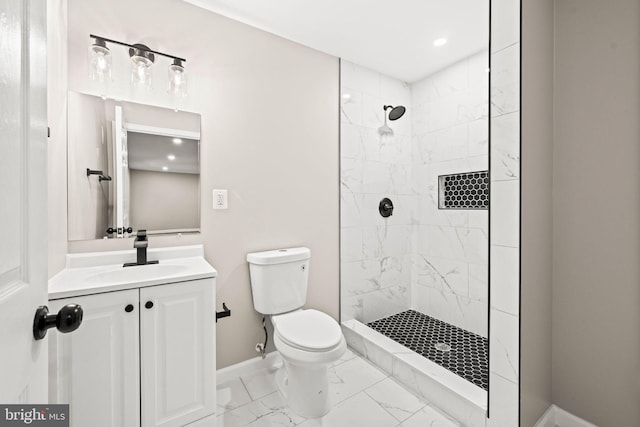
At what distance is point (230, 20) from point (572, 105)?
212 centimetres

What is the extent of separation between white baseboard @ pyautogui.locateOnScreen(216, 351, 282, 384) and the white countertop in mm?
805

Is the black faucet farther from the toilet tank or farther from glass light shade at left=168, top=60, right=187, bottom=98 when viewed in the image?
glass light shade at left=168, top=60, right=187, bottom=98

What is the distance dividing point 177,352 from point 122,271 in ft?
1.75

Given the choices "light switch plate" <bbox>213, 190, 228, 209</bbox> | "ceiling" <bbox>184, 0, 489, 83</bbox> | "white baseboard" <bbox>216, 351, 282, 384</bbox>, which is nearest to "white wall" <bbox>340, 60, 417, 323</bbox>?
"ceiling" <bbox>184, 0, 489, 83</bbox>

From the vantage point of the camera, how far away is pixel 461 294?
2.48 metres

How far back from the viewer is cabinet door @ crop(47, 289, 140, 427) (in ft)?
3.63

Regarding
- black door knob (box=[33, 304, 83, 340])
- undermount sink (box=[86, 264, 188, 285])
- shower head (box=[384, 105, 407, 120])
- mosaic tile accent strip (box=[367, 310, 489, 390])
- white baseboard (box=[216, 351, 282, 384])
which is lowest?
white baseboard (box=[216, 351, 282, 384])

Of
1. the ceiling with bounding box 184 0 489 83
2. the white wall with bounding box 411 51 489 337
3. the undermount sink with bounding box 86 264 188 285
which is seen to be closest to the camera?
the undermount sink with bounding box 86 264 188 285

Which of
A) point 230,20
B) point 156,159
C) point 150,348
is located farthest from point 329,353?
point 230,20

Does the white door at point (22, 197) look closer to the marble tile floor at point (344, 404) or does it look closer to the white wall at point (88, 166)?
the white wall at point (88, 166)

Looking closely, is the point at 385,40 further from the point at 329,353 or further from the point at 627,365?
the point at 627,365

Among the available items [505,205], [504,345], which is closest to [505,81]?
[505,205]

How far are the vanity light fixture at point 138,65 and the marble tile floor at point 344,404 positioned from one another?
191cm

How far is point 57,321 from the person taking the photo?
57 centimetres
